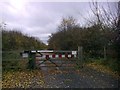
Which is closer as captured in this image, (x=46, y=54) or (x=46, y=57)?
(x=46, y=57)

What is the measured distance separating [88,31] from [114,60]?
359 inches

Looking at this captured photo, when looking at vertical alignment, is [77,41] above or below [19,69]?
above

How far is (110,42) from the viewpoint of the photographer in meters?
16.4

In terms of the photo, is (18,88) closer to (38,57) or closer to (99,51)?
(38,57)

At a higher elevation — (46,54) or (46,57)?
(46,54)

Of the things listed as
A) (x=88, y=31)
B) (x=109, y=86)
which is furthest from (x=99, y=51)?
(x=109, y=86)

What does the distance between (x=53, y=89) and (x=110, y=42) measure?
27.6 ft

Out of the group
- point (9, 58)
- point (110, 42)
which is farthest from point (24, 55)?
point (110, 42)

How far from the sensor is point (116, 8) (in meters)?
15.8

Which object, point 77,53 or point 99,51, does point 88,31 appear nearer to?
point 99,51

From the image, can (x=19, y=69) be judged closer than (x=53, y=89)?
No

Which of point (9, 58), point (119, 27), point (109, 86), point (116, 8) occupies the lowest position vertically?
point (109, 86)

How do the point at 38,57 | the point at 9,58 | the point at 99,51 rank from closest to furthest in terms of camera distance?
1. the point at 9,58
2. the point at 38,57
3. the point at 99,51

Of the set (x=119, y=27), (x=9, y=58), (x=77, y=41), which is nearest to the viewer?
(x=119, y=27)
